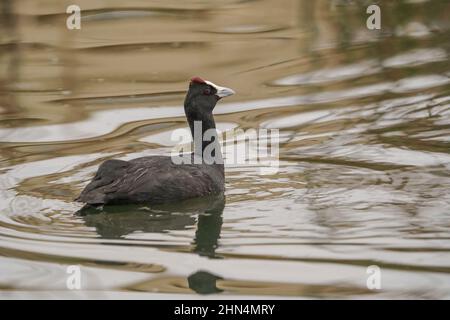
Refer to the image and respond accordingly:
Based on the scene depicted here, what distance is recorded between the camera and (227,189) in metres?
9.80

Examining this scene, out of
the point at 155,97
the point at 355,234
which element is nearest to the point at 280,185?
the point at 355,234

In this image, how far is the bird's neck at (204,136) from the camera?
32.7ft

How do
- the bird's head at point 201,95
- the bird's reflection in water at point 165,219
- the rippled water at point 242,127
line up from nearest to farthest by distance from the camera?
1. the rippled water at point 242,127
2. the bird's reflection in water at point 165,219
3. the bird's head at point 201,95

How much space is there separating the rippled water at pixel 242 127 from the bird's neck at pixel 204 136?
0.37 meters

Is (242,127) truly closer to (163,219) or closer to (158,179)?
(158,179)

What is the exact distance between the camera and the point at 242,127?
11.6 meters

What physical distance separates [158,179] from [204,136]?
0.87 metres

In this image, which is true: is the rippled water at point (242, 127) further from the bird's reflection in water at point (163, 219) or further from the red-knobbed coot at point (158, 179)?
the red-knobbed coot at point (158, 179)

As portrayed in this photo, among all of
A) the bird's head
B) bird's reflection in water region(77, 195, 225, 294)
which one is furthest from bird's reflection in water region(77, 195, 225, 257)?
the bird's head

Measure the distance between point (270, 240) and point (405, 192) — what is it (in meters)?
1.56

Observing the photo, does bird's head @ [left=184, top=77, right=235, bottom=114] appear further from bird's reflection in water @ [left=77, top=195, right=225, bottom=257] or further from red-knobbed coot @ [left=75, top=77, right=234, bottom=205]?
bird's reflection in water @ [left=77, top=195, right=225, bottom=257]

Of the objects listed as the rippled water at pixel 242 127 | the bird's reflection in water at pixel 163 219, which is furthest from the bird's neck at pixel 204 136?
the bird's reflection in water at pixel 163 219

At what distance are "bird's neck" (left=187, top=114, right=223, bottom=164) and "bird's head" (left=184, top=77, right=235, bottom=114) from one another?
0.07m

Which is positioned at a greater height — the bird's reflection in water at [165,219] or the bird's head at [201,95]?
the bird's head at [201,95]
